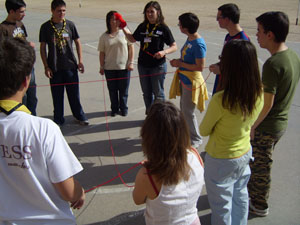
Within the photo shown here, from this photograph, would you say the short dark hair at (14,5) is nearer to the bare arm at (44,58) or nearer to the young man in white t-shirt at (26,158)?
the bare arm at (44,58)

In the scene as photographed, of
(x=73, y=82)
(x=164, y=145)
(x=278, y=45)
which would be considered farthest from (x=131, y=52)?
(x=164, y=145)

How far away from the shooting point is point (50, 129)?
1551 millimetres

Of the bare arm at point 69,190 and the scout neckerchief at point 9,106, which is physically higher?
the scout neckerchief at point 9,106

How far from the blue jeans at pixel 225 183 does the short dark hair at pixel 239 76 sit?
47 centimetres

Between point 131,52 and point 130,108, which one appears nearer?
point 131,52

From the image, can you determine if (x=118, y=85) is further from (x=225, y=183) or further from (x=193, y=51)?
(x=225, y=183)

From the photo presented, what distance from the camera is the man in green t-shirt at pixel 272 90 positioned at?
2.55 metres

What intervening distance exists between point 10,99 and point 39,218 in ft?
2.16

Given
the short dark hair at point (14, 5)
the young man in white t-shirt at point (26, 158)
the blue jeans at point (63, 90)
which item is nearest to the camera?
the young man in white t-shirt at point (26, 158)

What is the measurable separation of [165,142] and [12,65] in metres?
0.88

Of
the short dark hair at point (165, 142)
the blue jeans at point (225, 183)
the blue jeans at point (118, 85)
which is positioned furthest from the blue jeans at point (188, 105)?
the short dark hair at point (165, 142)

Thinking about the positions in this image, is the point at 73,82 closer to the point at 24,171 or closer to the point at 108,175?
the point at 108,175

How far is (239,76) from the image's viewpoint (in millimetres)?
2205

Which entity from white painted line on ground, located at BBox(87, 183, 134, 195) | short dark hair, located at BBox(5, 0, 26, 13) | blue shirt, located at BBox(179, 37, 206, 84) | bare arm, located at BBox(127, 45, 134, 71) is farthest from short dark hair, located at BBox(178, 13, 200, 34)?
short dark hair, located at BBox(5, 0, 26, 13)
